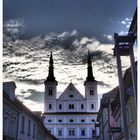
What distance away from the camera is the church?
1874 inches

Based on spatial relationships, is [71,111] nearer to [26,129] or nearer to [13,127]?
[26,129]

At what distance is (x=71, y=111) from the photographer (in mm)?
50125

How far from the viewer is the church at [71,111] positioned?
156ft

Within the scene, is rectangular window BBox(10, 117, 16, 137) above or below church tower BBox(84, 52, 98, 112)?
below

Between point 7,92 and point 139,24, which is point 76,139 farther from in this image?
point 139,24

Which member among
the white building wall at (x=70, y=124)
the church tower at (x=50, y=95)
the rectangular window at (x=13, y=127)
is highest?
the church tower at (x=50, y=95)

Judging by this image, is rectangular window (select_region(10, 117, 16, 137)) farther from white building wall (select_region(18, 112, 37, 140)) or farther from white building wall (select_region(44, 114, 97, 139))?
white building wall (select_region(44, 114, 97, 139))

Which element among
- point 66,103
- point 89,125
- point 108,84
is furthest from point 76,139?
point 108,84

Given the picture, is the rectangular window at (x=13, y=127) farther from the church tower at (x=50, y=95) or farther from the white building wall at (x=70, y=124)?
the church tower at (x=50, y=95)

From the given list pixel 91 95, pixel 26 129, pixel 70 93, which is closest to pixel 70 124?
pixel 70 93

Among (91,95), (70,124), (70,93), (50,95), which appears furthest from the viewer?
(91,95)

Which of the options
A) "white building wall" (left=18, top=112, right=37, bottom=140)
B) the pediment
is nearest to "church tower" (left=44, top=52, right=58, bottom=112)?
the pediment

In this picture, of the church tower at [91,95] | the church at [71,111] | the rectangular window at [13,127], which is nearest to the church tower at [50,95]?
the church at [71,111]

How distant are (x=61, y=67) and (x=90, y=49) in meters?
0.60
